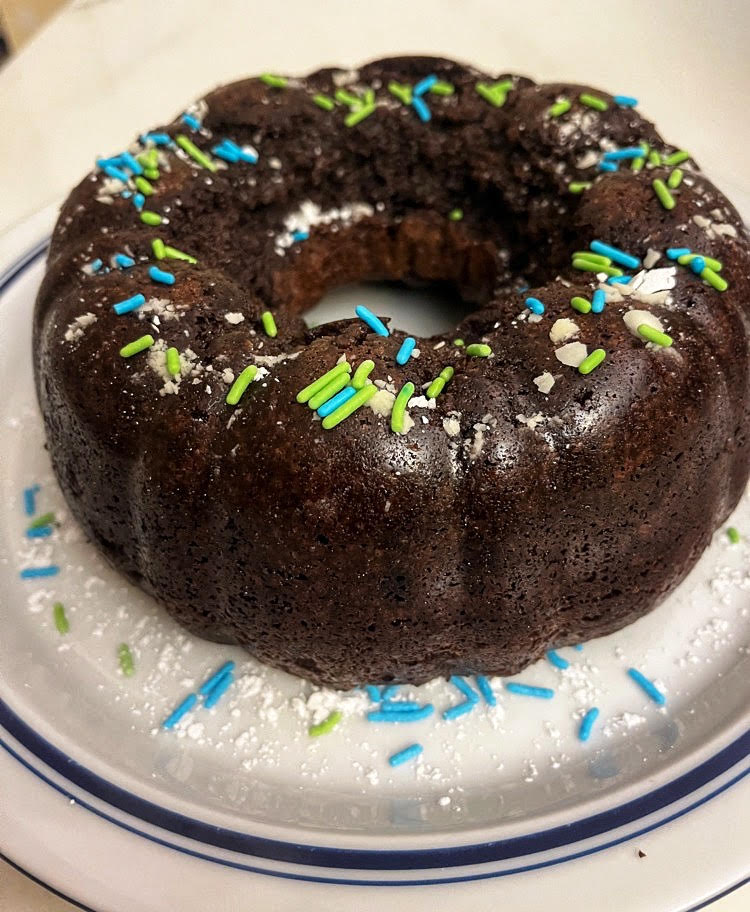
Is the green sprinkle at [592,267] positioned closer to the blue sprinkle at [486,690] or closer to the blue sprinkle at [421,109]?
the blue sprinkle at [421,109]

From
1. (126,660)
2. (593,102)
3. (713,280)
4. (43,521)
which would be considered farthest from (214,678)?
(593,102)

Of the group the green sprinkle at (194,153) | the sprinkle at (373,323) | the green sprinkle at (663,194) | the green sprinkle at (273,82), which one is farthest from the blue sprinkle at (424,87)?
the sprinkle at (373,323)

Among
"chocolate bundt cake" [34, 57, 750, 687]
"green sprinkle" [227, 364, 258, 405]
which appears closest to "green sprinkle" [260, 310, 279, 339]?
"chocolate bundt cake" [34, 57, 750, 687]

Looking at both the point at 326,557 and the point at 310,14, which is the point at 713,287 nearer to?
the point at 326,557

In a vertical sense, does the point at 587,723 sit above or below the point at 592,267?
below

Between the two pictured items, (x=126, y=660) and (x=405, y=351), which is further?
(x=126, y=660)

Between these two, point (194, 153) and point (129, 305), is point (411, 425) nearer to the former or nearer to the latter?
point (129, 305)
